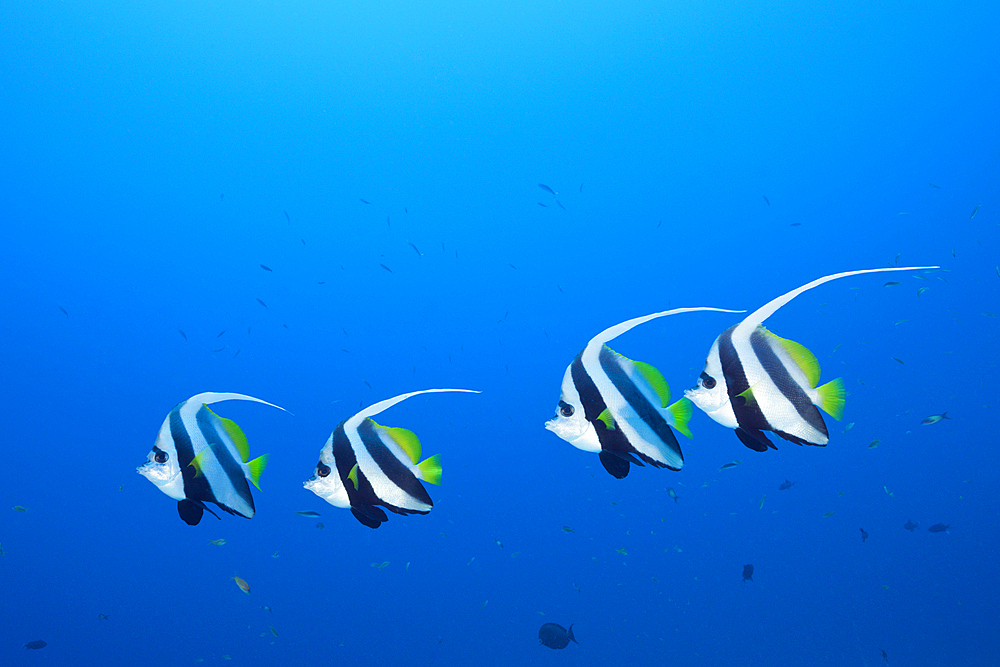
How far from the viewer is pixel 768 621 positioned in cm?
1251

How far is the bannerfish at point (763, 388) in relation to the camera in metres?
1.58

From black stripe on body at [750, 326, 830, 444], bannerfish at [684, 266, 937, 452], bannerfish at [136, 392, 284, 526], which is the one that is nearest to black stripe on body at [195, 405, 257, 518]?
bannerfish at [136, 392, 284, 526]

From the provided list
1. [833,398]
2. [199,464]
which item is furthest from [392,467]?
[833,398]

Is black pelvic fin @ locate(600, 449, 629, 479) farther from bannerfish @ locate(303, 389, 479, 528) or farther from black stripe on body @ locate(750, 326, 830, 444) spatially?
bannerfish @ locate(303, 389, 479, 528)

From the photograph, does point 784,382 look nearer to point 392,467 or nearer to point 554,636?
point 392,467

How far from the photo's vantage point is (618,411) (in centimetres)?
173

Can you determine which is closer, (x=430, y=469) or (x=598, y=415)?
(x=598, y=415)

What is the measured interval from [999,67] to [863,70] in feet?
11.0

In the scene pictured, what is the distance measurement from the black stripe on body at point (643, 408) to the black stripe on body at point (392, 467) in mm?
794

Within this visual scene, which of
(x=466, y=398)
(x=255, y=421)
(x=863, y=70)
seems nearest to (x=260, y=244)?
(x=255, y=421)

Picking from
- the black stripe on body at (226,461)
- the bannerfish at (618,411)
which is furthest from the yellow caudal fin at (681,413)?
the black stripe on body at (226,461)

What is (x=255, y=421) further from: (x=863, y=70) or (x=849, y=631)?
(x=863, y=70)

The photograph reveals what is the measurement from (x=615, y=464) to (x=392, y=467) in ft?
2.68

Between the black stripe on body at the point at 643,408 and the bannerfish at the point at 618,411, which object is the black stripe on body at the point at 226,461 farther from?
the black stripe on body at the point at 643,408
